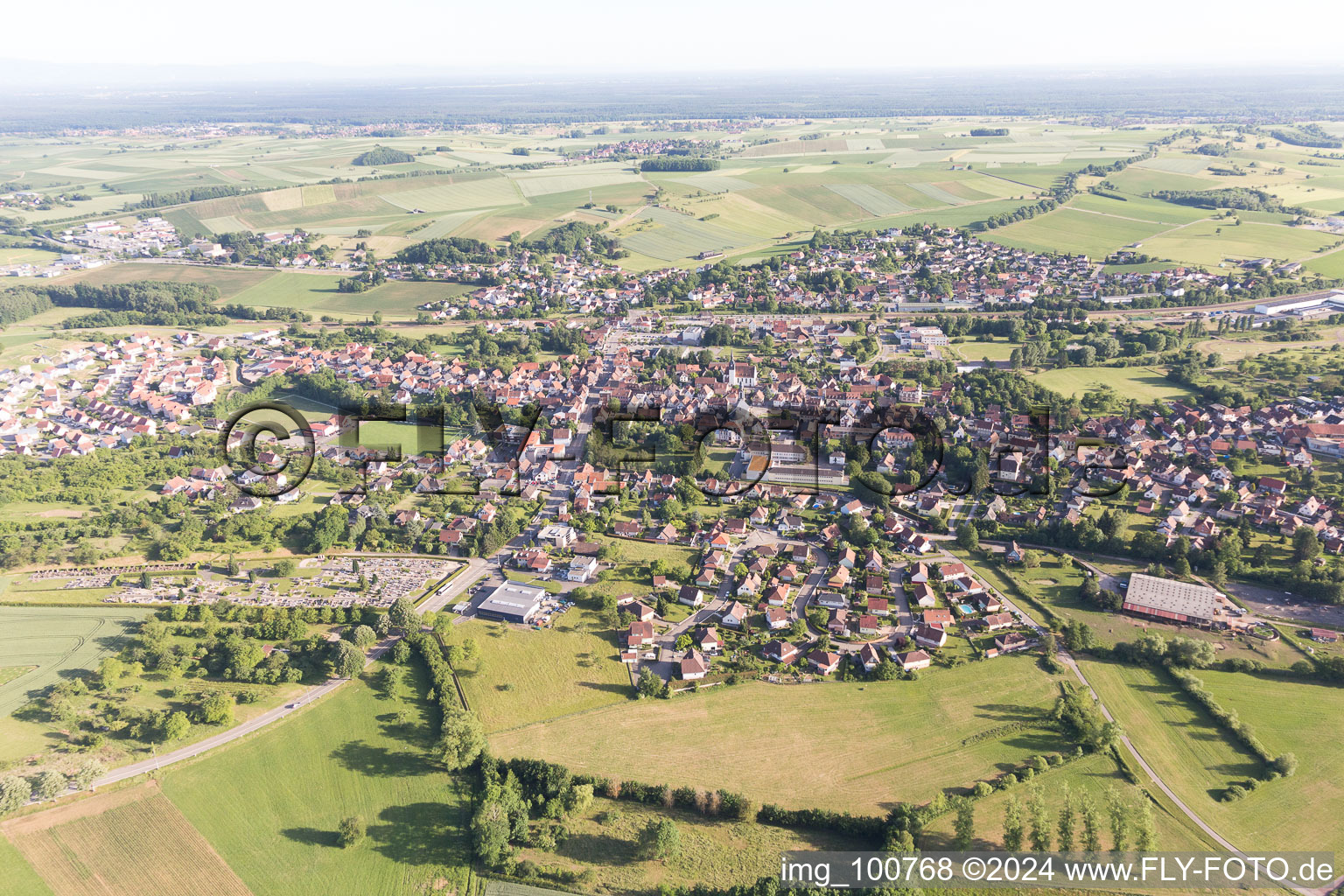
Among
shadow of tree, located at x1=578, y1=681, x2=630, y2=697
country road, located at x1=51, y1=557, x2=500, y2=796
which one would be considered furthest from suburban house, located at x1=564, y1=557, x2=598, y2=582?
shadow of tree, located at x1=578, y1=681, x2=630, y2=697

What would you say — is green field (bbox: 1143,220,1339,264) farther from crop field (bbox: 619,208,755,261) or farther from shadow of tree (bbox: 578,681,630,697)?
shadow of tree (bbox: 578,681,630,697)

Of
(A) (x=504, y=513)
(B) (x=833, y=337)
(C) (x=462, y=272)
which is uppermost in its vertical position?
(C) (x=462, y=272)

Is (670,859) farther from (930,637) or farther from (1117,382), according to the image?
(1117,382)

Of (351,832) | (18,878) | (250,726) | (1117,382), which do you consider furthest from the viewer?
(1117,382)

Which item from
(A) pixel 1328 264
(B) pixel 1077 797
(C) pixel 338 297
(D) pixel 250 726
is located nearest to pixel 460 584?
(D) pixel 250 726

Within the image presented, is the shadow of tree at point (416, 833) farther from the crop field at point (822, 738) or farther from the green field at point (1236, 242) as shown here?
the green field at point (1236, 242)

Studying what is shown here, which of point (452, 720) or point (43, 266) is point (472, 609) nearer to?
point (452, 720)

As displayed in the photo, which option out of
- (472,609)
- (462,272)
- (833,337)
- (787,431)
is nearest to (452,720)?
(472,609)
